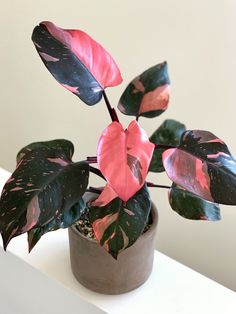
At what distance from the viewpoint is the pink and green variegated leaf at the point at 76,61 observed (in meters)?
0.59

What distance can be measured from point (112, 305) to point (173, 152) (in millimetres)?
306

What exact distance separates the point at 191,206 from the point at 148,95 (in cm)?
17

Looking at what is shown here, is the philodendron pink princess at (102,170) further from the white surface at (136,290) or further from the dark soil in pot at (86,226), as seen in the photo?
the white surface at (136,290)

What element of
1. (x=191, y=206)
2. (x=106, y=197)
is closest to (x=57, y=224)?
(x=106, y=197)

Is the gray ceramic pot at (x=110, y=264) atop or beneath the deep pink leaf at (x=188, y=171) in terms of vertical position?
beneath

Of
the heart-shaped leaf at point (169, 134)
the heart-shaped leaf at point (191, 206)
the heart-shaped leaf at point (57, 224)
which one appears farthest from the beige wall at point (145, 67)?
the heart-shaped leaf at point (57, 224)

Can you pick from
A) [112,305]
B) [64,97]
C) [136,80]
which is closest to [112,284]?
[112,305]

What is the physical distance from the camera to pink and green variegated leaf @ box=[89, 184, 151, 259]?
58 cm

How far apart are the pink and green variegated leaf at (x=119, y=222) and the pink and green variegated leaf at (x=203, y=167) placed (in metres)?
0.07

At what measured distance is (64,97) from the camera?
113 centimetres

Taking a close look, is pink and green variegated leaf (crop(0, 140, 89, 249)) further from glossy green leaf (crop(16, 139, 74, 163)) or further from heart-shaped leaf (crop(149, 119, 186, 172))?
heart-shaped leaf (crop(149, 119, 186, 172))

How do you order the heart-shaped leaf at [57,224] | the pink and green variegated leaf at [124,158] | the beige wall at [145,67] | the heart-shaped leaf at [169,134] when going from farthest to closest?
the beige wall at [145,67] < the heart-shaped leaf at [169,134] < the heart-shaped leaf at [57,224] < the pink and green variegated leaf at [124,158]

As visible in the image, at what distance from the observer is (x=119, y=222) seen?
59 cm

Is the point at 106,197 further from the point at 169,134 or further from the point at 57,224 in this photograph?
the point at 169,134
